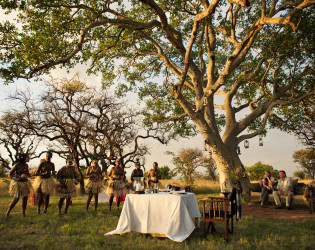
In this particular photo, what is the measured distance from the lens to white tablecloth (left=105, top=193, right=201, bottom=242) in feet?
18.8

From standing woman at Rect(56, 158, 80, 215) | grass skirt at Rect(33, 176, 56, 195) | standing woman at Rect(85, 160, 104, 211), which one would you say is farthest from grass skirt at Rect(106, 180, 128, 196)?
grass skirt at Rect(33, 176, 56, 195)

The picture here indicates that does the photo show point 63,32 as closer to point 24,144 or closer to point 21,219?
point 21,219

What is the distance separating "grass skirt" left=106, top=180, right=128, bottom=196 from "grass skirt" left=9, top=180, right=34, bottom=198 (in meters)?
2.72

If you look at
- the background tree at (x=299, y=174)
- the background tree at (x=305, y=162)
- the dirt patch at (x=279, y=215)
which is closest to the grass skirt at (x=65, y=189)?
the dirt patch at (x=279, y=215)

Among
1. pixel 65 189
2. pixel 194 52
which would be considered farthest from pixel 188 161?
pixel 65 189

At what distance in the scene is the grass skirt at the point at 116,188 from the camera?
9812mm

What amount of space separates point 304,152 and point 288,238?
33089 mm

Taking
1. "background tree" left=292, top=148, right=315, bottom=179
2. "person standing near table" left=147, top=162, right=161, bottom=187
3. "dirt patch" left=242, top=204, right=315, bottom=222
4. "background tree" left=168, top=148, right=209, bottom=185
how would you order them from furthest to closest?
"background tree" left=292, top=148, right=315, bottom=179 < "background tree" left=168, top=148, right=209, bottom=185 < "person standing near table" left=147, top=162, right=161, bottom=187 < "dirt patch" left=242, top=204, right=315, bottom=222

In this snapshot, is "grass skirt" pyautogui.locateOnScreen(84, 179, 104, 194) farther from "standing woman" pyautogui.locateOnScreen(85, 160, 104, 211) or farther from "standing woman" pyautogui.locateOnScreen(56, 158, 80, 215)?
"standing woman" pyautogui.locateOnScreen(56, 158, 80, 215)

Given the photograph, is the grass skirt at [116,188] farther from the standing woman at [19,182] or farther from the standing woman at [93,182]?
the standing woman at [19,182]

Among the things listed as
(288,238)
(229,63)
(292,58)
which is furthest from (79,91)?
(288,238)

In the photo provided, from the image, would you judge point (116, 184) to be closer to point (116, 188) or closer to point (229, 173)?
point (116, 188)

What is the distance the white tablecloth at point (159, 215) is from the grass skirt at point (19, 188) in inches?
145

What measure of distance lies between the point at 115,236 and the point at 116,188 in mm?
3811
